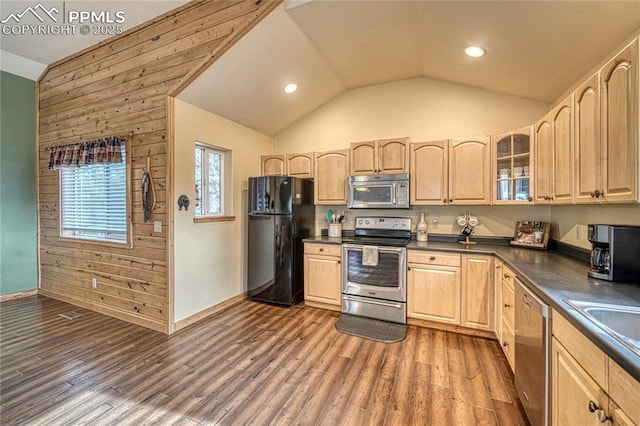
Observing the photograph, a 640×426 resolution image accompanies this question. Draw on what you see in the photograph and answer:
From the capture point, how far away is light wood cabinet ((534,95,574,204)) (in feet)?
6.45

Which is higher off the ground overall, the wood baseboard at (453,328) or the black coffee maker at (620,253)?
the black coffee maker at (620,253)

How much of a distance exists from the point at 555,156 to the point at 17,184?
6.62m

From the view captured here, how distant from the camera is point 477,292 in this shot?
9.07 ft

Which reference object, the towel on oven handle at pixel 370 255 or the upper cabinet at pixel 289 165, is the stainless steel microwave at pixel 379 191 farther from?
the upper cabinet at pixel 289 165

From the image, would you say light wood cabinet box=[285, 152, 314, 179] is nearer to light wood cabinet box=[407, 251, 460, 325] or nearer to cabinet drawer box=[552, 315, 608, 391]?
light wood cabinet box=[407, 251, 460, 325]

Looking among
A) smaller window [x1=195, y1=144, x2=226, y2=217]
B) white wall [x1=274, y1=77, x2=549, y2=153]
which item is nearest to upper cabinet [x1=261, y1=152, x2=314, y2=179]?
white wall [x1=274, y1=77, x2=549, y2=153]

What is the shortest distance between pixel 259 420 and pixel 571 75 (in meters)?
3.64

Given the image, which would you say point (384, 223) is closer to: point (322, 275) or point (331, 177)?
point (331, 177)

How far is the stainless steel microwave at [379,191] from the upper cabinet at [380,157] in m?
0.10

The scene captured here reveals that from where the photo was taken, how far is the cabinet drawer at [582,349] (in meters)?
0.97

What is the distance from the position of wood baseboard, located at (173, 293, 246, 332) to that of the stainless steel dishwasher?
3.09 m

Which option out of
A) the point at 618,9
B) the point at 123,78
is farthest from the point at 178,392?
the point at 618,9

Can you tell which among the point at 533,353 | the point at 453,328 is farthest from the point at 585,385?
the point at 453,328

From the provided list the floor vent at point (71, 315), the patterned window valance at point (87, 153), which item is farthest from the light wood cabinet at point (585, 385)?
the floor vent at point (71, 315)
